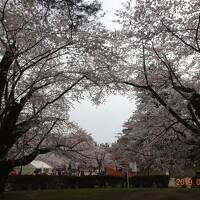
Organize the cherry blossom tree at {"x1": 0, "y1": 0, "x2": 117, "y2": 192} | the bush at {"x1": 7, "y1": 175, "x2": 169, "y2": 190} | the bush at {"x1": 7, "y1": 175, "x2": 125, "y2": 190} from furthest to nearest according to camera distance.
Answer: the bush at {"x1": 7, "y1": 175, "x2": 169, "y2": 190}, the bush at {"x1": 7, "y1": 175, "x2": 125, "y2": 190}, the cherry blossom tree at {"x1": 0, "y1": 0, "x2": 117, "y2": 192}

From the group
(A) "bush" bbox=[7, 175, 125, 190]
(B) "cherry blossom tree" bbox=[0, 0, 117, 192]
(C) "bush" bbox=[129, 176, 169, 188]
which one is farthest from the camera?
(C) "bush" bbox=[129, 176, 169, 188]

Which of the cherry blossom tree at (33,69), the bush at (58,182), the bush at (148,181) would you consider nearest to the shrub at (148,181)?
the bush at (148,181)

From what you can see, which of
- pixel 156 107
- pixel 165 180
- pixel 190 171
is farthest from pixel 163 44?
pixel 190 171

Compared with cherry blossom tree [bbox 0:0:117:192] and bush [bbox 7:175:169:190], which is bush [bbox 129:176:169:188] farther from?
cherry blossom tree [bbox 0:0:117:192]

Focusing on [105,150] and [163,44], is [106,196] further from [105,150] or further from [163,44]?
[105,150]

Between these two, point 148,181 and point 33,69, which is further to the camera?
point 148,181

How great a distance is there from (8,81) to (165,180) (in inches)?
745

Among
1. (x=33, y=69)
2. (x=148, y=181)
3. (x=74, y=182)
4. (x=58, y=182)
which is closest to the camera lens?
(x=33, y=69)

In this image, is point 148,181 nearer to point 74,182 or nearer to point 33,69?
point 74,182

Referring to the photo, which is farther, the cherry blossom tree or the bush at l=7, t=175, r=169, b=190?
the bush at l=7, t=175, r=169, b=190

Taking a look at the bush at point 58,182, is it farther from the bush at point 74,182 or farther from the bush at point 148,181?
the bush at point 148,181

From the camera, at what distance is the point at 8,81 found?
42.3 feet

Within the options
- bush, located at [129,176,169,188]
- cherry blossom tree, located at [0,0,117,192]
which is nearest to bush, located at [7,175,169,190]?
bush, located at [129,176,169,188]

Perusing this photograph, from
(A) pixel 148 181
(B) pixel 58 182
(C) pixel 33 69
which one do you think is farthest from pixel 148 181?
(C) pixel 33 69
